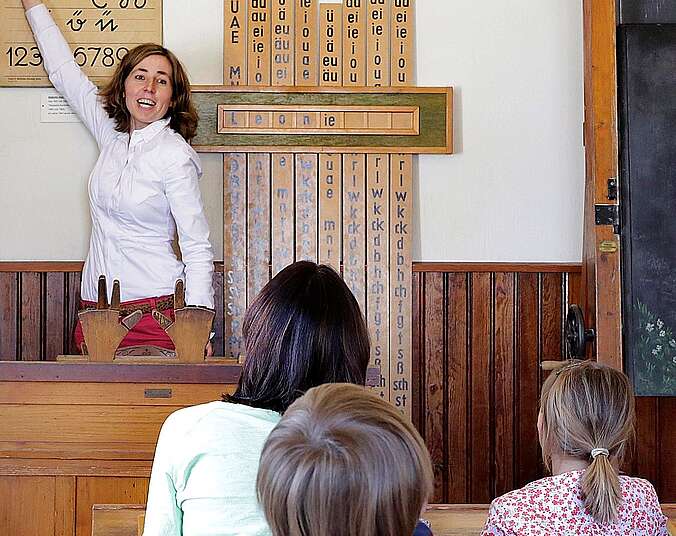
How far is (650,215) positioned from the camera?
3.55m

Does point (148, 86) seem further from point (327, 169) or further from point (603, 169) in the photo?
point (603, 169)

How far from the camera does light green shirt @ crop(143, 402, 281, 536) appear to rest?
1.62 m

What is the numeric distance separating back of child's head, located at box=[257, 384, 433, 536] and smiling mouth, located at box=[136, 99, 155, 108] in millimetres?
2543

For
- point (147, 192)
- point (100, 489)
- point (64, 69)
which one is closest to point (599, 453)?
point (100, 489)

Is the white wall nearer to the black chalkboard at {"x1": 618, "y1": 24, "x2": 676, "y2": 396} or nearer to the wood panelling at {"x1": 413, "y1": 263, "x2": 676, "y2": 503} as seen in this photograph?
the wood panelling at {"x1": 413, "y1": 263, "x2": 676, "y2": 503}

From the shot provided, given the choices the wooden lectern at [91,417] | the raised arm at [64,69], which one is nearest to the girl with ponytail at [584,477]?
the wooden lectern at [91,417]

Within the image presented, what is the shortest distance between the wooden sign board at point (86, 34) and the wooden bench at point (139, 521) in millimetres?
2113

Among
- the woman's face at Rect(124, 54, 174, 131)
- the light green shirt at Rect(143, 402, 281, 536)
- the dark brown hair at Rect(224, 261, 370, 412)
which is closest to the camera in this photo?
the light green shirt at Rect(143, 402, 281, 536)

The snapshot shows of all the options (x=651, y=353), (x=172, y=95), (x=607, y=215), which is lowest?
(x=651, y=353)

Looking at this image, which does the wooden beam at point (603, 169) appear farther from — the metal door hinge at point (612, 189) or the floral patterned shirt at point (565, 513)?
the floral patterned shirt at point (565, 513)

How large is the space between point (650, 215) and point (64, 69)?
82.0 inches

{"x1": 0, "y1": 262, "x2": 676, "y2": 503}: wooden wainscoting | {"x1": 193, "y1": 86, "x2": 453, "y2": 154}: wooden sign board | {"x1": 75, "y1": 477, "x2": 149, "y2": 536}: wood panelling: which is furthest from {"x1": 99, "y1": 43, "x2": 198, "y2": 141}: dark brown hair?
{"x1": 75, "y1": 477, "x2": 149, "y2": 536}: wood panelling

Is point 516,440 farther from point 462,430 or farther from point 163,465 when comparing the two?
point 163,465

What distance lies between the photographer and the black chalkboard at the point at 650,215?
11.6 feet
